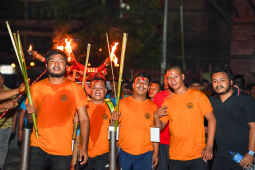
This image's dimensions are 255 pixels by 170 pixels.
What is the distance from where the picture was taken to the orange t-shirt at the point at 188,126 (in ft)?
16.6

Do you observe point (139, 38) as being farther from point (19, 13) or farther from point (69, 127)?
point (69, 127)

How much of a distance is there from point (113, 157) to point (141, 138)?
1383 mm

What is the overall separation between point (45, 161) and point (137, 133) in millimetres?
1708

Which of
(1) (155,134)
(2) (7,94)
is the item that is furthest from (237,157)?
(2) (7,94)

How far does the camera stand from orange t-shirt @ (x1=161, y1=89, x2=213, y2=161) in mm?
5051

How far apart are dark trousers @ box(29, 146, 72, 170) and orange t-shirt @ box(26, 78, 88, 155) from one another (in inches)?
2.1

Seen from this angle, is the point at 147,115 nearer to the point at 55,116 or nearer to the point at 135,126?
the point at 135,126

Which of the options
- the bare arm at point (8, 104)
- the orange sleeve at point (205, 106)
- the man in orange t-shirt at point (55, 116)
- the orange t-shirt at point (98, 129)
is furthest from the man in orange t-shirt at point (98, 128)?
the orange sleeve at point (205, 106)

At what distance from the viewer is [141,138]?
5695 mm

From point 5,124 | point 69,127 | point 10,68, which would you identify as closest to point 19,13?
point 10,68

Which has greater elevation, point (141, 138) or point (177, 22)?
point (177, 22)

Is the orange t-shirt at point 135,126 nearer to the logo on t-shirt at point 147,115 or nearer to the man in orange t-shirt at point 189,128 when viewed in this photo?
the logo on t-shirt at point 147,115

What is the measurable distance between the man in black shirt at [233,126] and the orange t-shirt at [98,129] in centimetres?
184

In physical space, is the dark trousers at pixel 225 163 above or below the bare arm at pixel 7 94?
below
